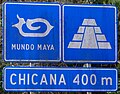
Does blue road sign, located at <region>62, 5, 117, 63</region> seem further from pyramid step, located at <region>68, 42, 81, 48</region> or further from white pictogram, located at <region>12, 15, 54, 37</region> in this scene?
white pictogram, located at <region>12, 15, 54, 37</region>

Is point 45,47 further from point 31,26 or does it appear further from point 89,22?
point 89,22

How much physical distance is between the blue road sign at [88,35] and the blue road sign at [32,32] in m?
0.10

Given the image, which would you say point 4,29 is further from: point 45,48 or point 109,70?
point 109,70

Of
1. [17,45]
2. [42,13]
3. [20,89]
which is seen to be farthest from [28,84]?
[42,13]

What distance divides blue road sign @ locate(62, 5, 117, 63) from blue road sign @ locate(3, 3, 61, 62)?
101 mm

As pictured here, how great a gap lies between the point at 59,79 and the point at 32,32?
528 millimetres

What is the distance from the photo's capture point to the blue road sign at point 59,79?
4.72 meters

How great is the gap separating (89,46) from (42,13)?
564mm

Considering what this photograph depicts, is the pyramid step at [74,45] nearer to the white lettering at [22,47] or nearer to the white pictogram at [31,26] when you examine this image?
the white pictogram at [31,26]

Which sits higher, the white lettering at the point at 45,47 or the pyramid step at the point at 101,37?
the pyramid step at the point at 101,37

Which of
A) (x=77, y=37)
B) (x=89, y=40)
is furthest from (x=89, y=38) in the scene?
(x=77, y=37)

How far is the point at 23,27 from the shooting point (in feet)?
16.0

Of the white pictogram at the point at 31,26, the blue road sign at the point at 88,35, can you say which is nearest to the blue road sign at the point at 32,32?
the white pictogram at the point at 31,26

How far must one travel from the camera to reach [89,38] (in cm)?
500
